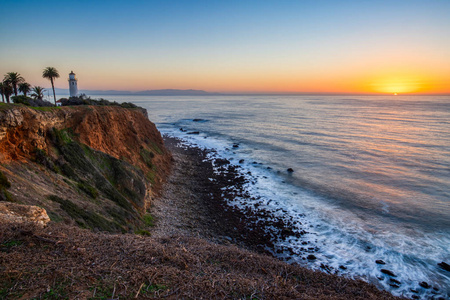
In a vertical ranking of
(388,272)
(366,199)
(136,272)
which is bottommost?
(388,272)

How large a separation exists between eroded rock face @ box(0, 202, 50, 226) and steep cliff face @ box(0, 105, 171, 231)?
2268 mm

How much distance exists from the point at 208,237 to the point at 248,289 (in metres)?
12.2

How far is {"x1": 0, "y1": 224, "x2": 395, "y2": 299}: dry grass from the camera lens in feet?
19.2

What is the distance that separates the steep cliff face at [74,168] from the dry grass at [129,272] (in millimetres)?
5214

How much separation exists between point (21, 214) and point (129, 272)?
5842 millimetres

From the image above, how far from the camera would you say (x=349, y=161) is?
128 feet

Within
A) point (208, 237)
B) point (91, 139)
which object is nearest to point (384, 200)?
point (208, 237)

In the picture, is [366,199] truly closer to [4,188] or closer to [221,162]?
[221,162]

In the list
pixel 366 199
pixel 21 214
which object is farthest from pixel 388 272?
pixel 21 214

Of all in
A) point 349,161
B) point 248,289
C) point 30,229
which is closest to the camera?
point 248,289

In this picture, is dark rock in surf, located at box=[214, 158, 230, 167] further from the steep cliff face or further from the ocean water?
the steep cliff face

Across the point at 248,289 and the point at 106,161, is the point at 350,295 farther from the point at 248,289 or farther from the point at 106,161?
the point at 106,161

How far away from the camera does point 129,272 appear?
22.1 feet

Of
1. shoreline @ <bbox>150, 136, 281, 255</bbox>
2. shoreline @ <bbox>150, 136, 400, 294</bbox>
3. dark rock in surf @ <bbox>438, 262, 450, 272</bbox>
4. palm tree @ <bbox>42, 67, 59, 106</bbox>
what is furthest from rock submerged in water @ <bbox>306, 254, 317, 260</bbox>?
palm tree @ <bbox>42, 67, 59, 106</bbox>
